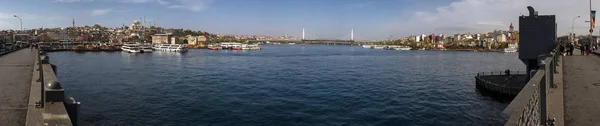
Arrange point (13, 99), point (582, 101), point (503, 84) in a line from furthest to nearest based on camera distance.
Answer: point (503, 84)
point (13, 99)
point (582, 101)

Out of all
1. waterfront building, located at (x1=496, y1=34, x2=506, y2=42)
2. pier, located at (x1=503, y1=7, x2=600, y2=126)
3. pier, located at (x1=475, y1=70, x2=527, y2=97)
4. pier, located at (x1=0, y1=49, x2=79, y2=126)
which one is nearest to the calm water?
pier, located at (x1=475, y1=70, x2=527, y2=97)

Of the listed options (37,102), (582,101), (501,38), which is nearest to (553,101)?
(582,101)

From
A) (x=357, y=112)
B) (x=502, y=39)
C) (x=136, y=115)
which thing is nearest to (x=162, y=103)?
(x=136, y=115)

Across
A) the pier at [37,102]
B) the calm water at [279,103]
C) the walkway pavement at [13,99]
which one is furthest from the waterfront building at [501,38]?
the walkway pavement at [13,99]

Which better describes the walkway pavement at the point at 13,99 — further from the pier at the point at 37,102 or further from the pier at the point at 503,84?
the pier at the point at 503,84

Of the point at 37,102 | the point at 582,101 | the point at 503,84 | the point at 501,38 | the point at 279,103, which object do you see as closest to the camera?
the point at 37,102

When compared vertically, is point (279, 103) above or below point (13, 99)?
below

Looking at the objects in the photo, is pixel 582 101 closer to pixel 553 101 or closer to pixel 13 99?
pixel 553 101

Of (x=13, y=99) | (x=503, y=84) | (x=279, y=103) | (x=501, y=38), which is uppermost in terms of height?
(x=501, y=38)

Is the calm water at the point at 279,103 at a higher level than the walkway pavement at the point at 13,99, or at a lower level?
lower

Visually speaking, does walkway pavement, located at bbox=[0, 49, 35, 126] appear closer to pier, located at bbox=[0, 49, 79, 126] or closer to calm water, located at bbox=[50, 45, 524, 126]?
pier, located at bbox=[0, 49, 79, 126]

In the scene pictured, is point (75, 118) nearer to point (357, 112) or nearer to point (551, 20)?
point (357, 112)
